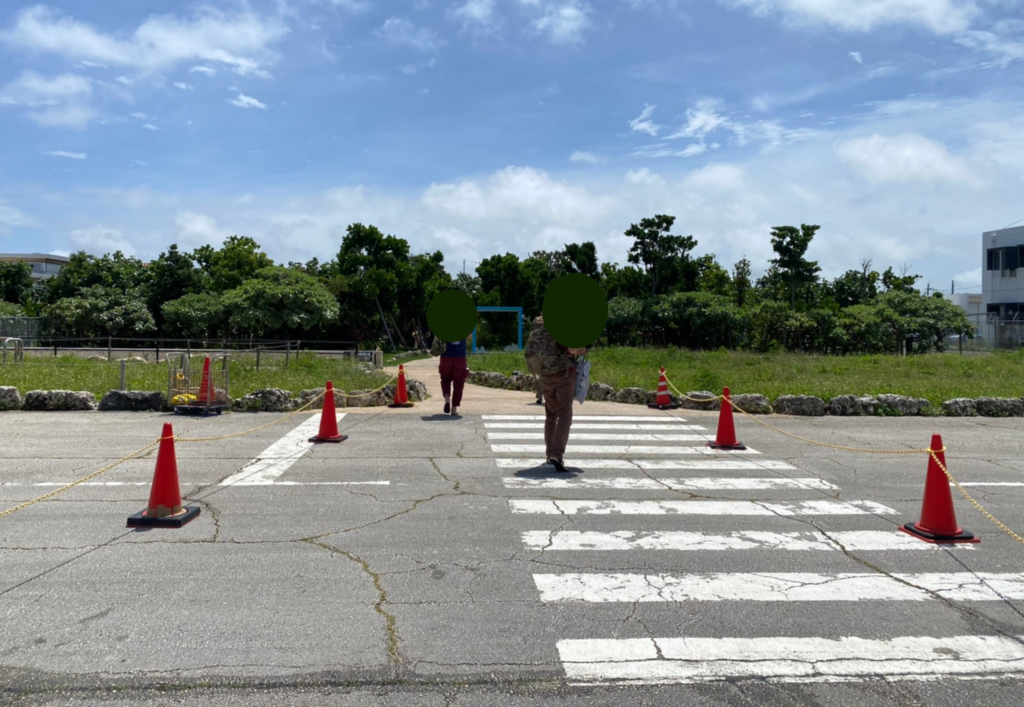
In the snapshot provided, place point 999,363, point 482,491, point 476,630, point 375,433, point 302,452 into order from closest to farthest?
point 476,630, point 482,491, point 302,452, point 375,433, point 999,363

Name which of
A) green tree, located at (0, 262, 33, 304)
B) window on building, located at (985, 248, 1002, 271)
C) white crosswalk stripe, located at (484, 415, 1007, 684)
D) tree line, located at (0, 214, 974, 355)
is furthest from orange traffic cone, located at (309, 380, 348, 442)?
green tree, located at (0, 262, 33, 304)

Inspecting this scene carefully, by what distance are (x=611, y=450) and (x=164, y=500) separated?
234 inches

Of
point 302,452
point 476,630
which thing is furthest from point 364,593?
point 302,452

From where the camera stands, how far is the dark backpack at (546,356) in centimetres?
888

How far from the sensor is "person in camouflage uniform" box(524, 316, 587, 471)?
29.2 feet

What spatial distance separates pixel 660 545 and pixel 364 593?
7.88 ft

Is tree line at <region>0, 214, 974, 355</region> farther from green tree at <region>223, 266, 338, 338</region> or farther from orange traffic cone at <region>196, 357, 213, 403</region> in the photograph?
orange traffic cone at <region>196, 357, 213, 403</region>

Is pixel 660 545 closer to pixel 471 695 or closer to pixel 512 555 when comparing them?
pixel 512 555

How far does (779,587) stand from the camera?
5.26 metres

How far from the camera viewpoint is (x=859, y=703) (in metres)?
3.72

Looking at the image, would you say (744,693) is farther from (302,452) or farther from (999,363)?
(999,363)

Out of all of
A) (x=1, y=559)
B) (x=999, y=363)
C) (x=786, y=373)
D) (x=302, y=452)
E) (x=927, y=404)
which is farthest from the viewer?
(x=999, y=363)

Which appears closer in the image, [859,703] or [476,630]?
[859,703]

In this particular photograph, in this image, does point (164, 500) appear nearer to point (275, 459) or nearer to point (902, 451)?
point (275, 459)
